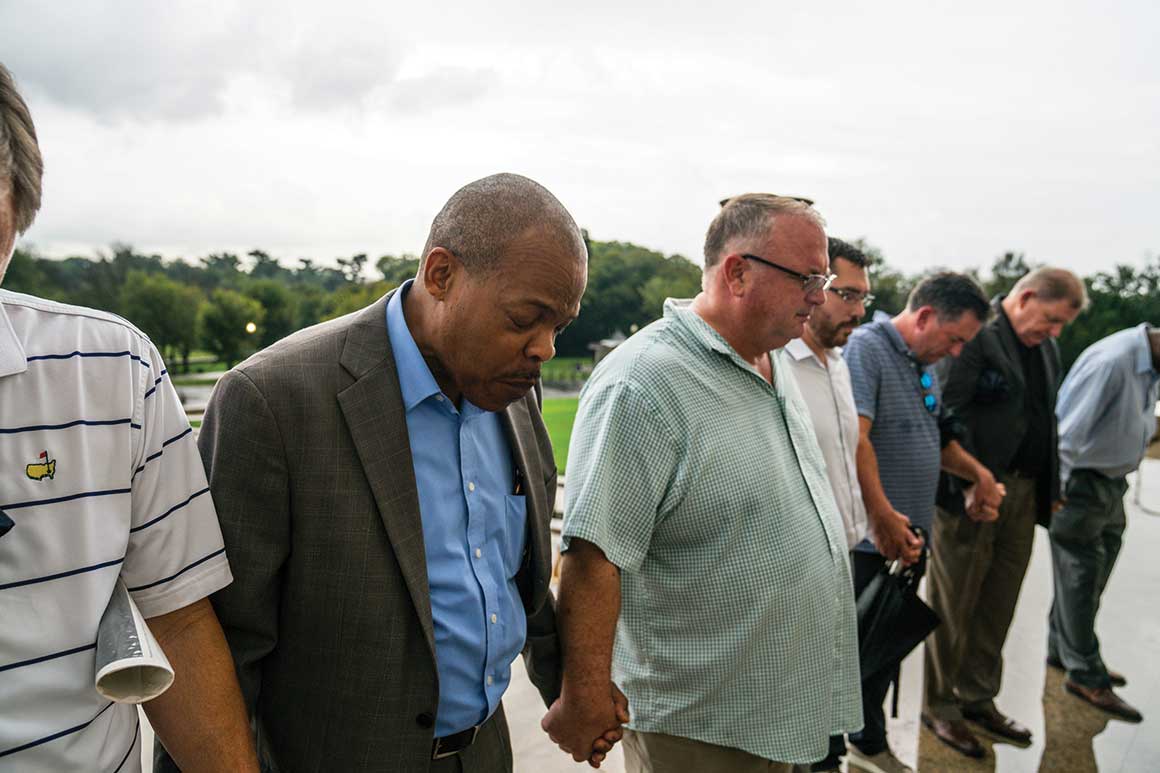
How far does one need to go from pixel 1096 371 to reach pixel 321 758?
443cm

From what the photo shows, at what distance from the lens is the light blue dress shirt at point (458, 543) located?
1.34 metres

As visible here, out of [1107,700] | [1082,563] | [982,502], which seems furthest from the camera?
[1082,563]

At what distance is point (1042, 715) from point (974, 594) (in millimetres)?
737

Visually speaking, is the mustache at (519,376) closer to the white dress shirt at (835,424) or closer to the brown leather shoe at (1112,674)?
the white dress shirt at (835,424)

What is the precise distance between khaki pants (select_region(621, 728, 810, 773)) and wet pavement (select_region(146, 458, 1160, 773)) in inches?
48.8

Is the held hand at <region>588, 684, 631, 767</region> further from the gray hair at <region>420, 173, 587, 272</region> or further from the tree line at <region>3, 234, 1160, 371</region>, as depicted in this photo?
the tree line at <region>3, 234, 1160, 371</region>

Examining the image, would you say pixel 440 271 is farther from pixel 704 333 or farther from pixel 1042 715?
pixel 1042 715

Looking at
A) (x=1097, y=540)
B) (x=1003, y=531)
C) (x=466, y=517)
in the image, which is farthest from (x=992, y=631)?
(x=466, y=517)

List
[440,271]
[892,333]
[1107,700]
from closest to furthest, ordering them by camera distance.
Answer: [440,271] → [892,333] → [1107,700]

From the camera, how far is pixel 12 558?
0.84m

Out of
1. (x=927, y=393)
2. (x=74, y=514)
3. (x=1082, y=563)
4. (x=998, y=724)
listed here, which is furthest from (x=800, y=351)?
(x=1082, y=563)

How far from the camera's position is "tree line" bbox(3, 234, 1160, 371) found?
462 centimetres

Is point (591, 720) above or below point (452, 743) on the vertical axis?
Answer: below

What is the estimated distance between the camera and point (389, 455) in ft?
4.14
